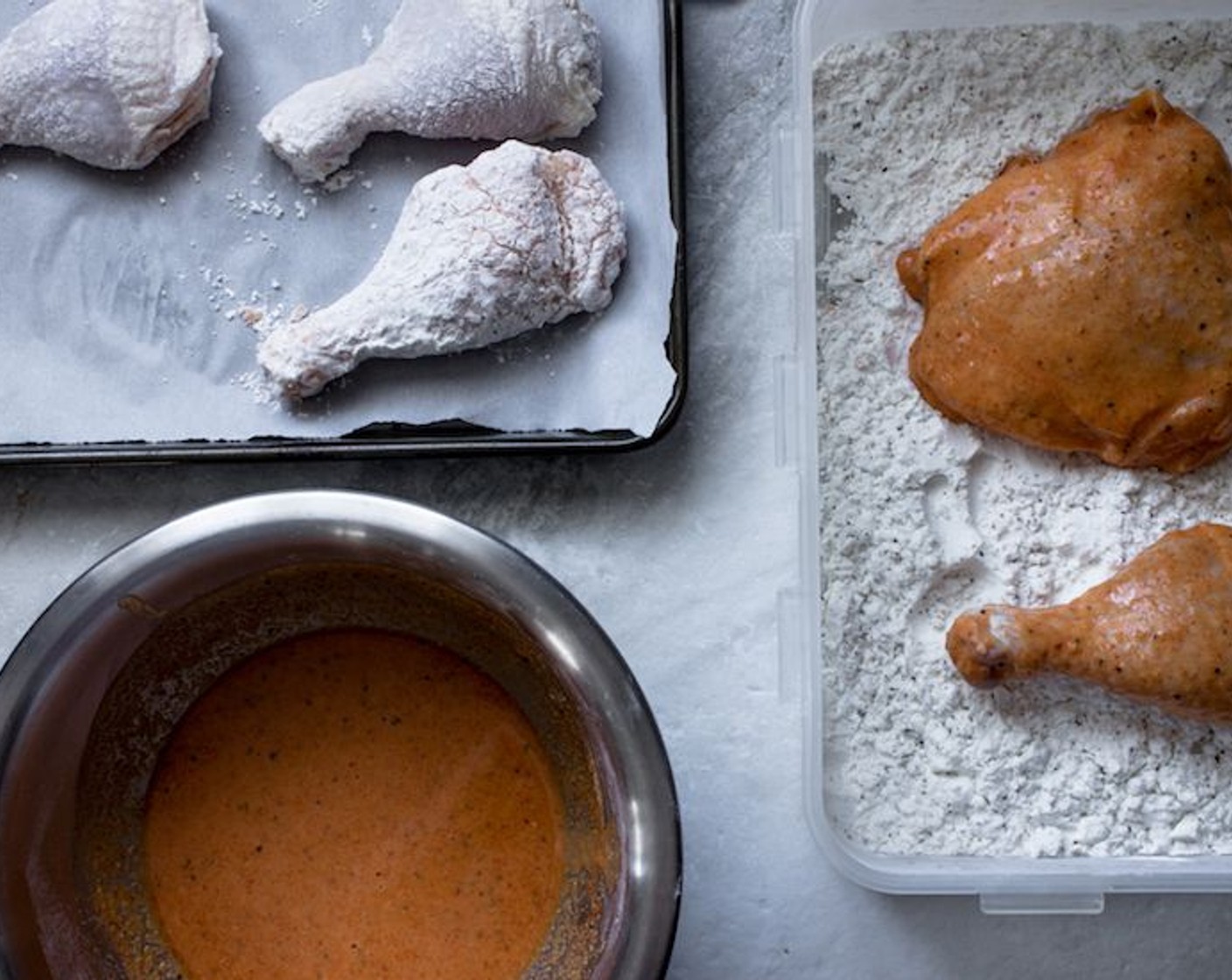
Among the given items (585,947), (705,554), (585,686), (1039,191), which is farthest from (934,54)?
(585,947)

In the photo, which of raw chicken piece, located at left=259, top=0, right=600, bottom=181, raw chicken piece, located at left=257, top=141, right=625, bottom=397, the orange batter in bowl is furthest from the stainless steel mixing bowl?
raw chicken piece, located at left=259, top=0, right=600, bottom=181

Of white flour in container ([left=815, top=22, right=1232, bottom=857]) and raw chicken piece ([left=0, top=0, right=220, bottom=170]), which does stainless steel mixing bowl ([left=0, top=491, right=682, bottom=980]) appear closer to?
white flour in container ([left=815, top=22, right=1232, bottom=857])

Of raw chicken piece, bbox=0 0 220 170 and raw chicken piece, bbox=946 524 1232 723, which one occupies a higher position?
raw chicken piece, bbox=0 0 220 170

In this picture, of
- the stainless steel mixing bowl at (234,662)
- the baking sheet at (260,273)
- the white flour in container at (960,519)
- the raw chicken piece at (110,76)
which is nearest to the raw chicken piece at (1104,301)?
the white flour in container at (960,519)

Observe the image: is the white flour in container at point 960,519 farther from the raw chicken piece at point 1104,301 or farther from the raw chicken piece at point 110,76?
the raw chicken piece at point 110,76

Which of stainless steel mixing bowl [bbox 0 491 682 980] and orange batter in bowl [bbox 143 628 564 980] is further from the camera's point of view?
orange batter in bowl [bbox 143 628 564 980]
